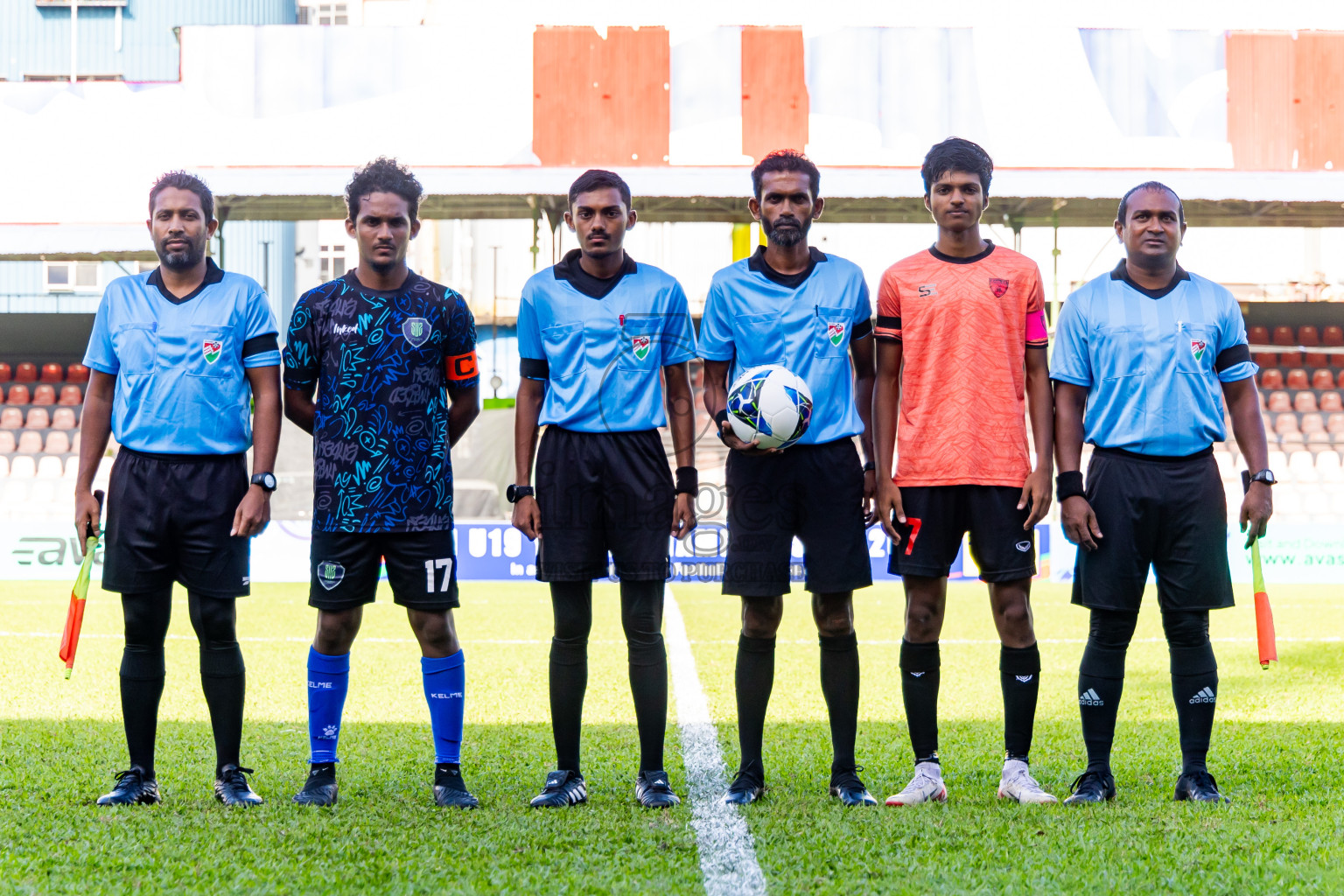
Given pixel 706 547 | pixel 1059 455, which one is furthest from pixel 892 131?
pixel 1059 455

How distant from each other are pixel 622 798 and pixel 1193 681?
6.03 ft

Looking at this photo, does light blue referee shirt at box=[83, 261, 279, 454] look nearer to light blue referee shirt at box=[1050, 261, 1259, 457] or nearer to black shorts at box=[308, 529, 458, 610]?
black shorts at box=[308, 529, 458, 610]

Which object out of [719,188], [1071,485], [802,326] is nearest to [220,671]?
[802,326]

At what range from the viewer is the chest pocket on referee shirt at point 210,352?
419 cm

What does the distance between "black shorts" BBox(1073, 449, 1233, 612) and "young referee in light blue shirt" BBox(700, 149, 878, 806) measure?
737 millimetres

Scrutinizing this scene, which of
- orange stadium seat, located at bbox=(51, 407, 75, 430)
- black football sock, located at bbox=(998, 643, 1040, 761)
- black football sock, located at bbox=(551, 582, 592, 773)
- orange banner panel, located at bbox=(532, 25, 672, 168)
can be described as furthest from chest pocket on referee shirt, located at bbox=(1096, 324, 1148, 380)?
orange stadium seat, located at bbox=(51, 407, 75, 430)

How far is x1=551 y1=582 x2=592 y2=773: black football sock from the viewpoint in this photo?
4262 millimetres

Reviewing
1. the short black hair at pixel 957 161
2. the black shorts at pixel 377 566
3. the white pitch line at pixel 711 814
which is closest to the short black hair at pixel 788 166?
the short black hair at pixel 957 161

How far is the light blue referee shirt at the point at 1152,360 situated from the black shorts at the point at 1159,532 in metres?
0.07

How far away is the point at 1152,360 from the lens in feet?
13.8

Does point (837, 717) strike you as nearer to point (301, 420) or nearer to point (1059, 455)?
point (1059, 455)

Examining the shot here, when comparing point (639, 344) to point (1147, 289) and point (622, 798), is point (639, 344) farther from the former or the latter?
point (1147, 289)

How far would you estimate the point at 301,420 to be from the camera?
14.4ft

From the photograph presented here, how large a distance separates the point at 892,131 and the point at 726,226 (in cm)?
669
